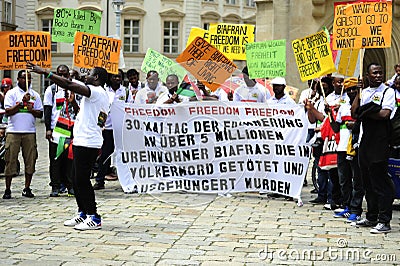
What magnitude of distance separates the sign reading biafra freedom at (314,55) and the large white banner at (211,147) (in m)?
0.61

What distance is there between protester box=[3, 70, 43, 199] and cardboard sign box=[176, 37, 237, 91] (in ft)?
8.27

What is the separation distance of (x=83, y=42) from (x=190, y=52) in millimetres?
1739

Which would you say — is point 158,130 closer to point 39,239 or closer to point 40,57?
point 40,57

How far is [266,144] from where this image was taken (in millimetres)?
11883

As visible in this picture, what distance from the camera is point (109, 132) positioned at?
13.9 m

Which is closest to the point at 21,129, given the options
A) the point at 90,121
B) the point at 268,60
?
the point at 90,121

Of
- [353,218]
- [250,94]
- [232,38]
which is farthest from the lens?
[232,38]

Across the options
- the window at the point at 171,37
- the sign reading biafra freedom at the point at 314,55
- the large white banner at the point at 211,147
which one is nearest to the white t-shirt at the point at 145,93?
the large white banner at the point at 211,147

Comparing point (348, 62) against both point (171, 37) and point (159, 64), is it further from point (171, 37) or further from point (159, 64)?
point (171, 37)

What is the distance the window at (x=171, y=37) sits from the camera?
56.3 meters

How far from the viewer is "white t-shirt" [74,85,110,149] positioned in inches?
372

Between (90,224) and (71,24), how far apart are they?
513cm

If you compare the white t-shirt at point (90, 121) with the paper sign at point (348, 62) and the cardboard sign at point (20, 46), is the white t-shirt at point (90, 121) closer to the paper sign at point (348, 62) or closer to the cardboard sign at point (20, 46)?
the cardboard sign at point (20, 46)

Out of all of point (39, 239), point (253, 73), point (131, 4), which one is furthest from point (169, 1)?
point (39, 239)
